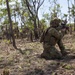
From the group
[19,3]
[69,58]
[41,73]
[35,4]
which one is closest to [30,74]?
[41,73]

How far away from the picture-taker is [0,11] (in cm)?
2592

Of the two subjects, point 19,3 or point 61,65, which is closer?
point 61,65

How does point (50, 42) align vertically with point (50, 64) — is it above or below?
above

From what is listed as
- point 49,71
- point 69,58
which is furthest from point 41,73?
point 69,58

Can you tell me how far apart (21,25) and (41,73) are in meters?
23.0

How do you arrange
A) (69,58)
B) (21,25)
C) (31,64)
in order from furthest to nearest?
(21,25)
(69,58)
(31,64)

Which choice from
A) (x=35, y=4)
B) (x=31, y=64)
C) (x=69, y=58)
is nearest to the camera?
(x=31, y=64)

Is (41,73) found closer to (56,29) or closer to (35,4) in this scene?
(56,29)

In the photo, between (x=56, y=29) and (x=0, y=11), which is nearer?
(x=56, y=29)

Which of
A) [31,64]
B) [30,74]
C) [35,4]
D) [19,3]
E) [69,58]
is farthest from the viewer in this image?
[19,3]

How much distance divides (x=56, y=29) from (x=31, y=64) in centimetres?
157

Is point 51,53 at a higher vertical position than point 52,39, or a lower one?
lower

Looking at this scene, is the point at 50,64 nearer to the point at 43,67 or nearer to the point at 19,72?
the point at 43,67

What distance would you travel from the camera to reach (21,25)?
28156 millimetres
